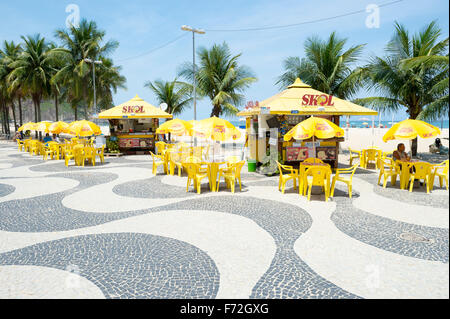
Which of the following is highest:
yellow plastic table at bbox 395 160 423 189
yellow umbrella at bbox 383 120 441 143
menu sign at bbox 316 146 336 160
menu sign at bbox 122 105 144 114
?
menu sign at bbox 122 105 144 114

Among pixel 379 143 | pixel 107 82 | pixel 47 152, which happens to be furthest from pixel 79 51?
pixel 379 143

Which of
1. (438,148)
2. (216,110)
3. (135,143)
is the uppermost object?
(216,110)

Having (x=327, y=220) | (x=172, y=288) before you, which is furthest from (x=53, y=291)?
(x=327, y=220)

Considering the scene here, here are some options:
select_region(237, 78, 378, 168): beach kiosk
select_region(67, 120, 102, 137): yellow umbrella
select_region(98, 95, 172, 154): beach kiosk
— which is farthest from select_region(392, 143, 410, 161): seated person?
select_region(98, 95, 172, 154): beach kiosk

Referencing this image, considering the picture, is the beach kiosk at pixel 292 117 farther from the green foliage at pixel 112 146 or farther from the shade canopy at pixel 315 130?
the green foliage at pixel 112 146

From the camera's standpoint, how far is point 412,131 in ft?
27.4

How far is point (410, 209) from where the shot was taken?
6.57 metres

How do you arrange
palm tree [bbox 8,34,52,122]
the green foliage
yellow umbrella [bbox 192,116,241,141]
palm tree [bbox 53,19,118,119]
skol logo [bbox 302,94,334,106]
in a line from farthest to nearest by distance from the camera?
palm tree [bbox 8,34,52,122], palm tree [bbox 53,19,118,119], the green foliage, skol logo [bbox 302,94,334,106], yellow umbrella [bbox 192,116,241,141]

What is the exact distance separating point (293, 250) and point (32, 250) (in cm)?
393

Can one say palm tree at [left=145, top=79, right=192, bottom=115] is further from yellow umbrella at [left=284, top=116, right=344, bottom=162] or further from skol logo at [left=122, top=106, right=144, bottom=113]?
yellow umbrella at [left=284, top=116, right=344, bottom=162]

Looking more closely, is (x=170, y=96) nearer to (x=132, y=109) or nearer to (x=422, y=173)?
(x=132, y=109)

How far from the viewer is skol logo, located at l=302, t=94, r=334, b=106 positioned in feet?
36.0

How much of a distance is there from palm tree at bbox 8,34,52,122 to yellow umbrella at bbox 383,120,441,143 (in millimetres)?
31674

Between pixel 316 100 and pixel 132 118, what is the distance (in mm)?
11711
